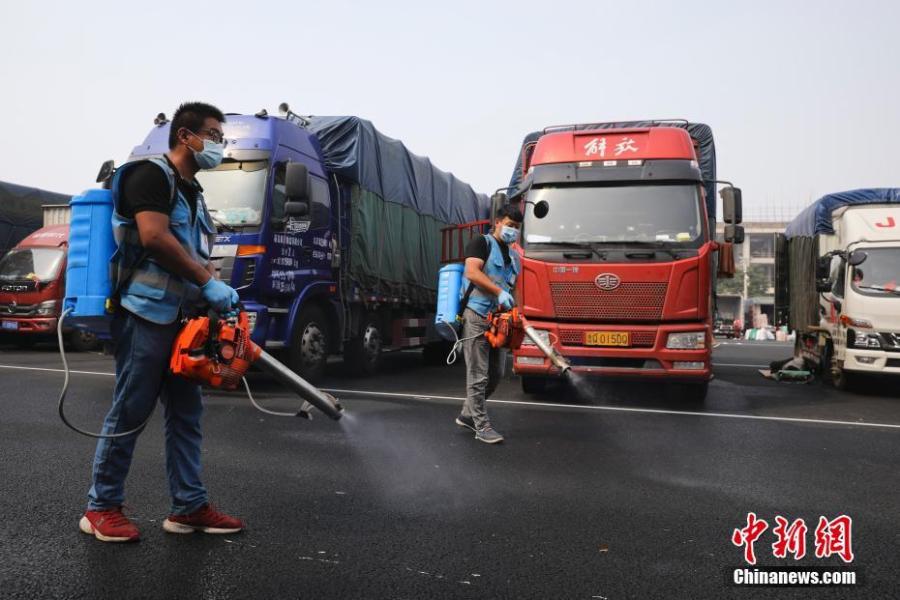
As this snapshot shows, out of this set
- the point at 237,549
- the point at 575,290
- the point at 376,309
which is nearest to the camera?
the point at 237,549

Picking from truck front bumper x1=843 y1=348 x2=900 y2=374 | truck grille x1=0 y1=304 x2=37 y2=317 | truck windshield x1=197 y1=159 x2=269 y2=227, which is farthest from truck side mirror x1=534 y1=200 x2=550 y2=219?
truck grille x1=0 y1=304 x2=37 y2=317

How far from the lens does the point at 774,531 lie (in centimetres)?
375

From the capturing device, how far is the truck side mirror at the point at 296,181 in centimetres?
798

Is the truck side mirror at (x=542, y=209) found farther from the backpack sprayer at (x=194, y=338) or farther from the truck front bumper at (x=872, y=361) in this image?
the backpack sprayer at (x=194, y=338)

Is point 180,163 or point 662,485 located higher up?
point 180,163

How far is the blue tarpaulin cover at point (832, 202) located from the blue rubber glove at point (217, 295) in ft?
34.3

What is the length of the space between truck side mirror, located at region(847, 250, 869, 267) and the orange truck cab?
1363 centimetres

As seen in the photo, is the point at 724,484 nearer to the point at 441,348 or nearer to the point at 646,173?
the point at 646,173

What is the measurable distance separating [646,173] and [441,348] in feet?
22.7

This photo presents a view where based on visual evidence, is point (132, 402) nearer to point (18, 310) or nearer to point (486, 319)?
point (486, 319)

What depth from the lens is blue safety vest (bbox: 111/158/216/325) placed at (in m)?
3.17

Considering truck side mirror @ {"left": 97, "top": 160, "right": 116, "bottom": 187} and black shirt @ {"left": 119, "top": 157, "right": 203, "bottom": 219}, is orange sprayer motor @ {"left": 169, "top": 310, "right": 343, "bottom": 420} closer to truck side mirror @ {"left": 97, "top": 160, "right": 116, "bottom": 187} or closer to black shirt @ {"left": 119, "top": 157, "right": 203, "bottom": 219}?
black shirt @ {"left": 119, "top": 157, "right": 203, "bottom": 219}

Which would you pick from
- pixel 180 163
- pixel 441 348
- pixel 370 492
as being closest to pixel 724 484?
pixel 370 492

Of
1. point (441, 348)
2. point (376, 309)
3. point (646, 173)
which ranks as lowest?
point (441, 348)
